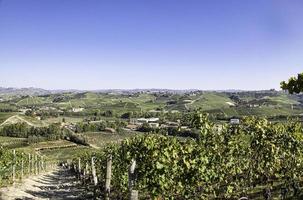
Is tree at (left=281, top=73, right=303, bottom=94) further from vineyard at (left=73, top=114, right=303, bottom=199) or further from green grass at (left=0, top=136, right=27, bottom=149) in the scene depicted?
green grass at (left=0, top=136, right=27, bottom=149)

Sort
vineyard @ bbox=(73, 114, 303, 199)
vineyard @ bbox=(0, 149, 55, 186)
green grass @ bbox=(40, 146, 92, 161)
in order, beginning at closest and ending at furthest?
vineyard @ bbox=(73, 114, 303, 199), vineyard @ bbox=(0, 149, 55, 186), green grass @ bbox=(40, 146, 92, 161)

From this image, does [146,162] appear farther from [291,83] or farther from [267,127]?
[291,83]

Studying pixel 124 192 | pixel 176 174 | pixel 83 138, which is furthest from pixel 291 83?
pixel 83 138

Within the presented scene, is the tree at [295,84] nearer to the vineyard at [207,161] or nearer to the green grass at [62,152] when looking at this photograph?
the vineyard at [207,161]

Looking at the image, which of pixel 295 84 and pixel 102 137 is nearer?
pixel 295 84

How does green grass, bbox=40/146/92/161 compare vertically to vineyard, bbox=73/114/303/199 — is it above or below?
below

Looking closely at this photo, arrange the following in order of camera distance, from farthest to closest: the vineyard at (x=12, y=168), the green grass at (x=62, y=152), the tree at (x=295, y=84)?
the green grass at (x=62, y=152) → the vineyard at (x=12, y=168) → the tree at (x=295, y=84)

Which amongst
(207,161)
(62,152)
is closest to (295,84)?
(207,161)

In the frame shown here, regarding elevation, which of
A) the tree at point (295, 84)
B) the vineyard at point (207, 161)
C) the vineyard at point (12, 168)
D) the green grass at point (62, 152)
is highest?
the tree at point (295, 84)

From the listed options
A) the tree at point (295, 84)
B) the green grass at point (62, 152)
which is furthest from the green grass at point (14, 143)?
the tree at point (295, 84)

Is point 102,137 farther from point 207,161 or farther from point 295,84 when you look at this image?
point 295,84

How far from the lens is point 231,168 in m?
24.2

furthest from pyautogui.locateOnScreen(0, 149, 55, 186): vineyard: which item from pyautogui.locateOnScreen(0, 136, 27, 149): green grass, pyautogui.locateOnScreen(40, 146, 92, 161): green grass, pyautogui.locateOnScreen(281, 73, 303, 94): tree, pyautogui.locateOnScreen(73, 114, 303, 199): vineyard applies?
pyautogui.locateOnScreen(0, 136, 27, 149): green grass

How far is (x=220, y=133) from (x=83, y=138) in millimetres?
140340
